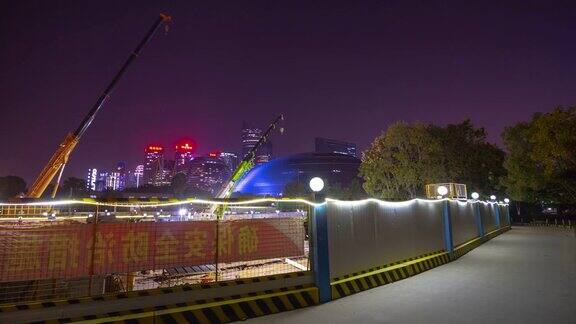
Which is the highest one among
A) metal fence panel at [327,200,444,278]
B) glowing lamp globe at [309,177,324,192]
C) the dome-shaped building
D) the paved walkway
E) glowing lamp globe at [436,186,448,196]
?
the dome-shaped building

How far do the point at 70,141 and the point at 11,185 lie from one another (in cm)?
6086

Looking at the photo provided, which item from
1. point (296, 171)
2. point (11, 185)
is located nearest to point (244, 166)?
point (11, 185)

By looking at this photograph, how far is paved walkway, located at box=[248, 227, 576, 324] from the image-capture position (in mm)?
6328

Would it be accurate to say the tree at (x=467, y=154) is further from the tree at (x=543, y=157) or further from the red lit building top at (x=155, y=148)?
the red lit building top at (x=155, y=148)

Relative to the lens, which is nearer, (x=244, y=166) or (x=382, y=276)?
(x=382, y=276)

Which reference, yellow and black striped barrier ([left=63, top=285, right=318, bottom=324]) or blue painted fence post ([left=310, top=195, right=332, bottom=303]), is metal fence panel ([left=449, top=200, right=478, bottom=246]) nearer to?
blue painted fence post ([left=310, top=195, right=332, bottom=303])

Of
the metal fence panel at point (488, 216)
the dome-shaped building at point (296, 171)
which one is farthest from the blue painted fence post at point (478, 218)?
the dome-shaped building at point (296, 171)

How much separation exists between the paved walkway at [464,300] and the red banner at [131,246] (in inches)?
58.6

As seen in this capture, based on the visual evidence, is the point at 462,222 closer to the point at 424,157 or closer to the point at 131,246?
the point at 131,246

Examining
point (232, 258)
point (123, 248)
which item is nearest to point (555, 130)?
point (232, 258)

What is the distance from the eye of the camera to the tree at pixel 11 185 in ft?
211

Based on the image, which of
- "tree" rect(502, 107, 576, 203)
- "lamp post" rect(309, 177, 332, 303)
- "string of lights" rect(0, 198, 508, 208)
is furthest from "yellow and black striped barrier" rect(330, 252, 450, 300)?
"tree" rect(502, 107, 576, 203)

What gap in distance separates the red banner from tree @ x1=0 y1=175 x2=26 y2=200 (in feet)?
239

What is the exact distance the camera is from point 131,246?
6273 millimetres
